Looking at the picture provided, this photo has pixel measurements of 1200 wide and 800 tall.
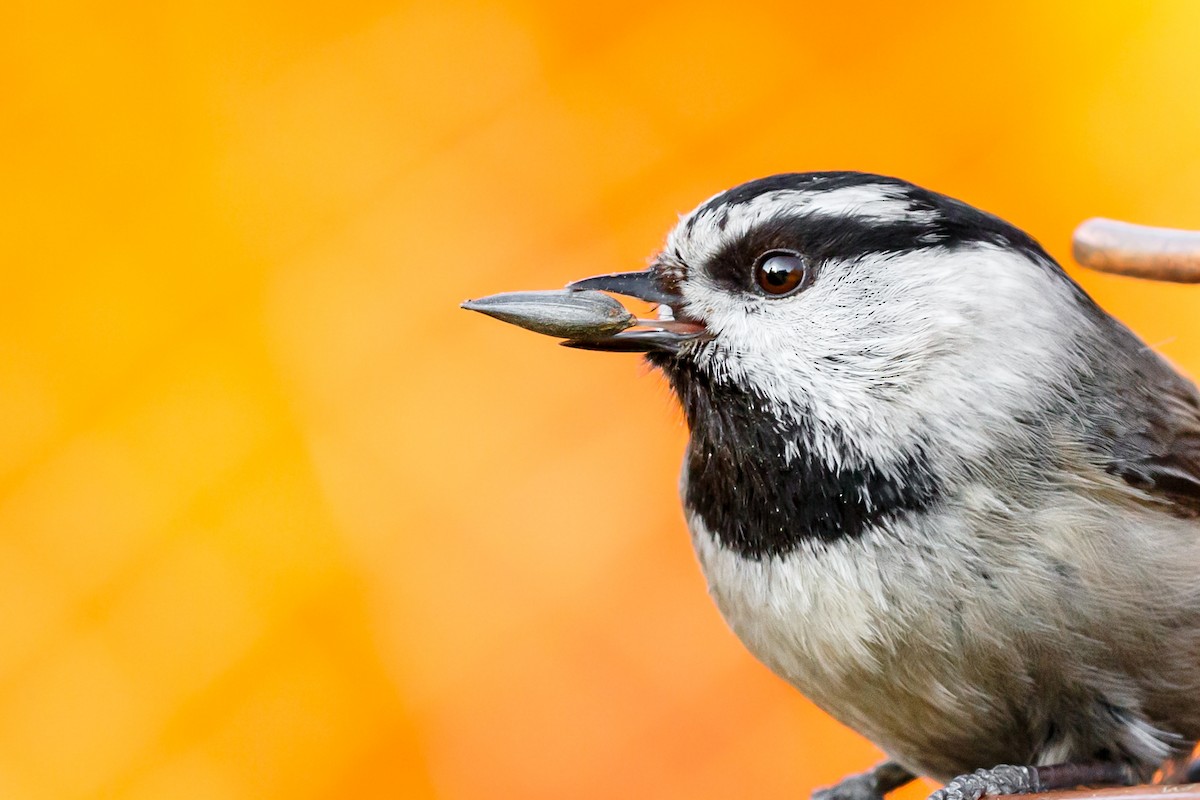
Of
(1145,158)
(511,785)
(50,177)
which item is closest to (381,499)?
(511,785)

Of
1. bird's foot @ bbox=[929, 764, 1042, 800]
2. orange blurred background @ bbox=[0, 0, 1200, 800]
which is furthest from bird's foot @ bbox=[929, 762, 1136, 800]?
orange blurred background @ bbox=[0, 0, 1200, 800]

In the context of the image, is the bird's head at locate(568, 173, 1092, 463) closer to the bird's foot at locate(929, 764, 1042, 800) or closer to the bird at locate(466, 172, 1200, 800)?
the bird at locate(466, 172, 1200, 800)

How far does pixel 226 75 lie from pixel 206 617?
77.7 inches

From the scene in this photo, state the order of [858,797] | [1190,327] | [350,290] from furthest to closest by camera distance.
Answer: [350,290] < [1190,327] < [858,797]

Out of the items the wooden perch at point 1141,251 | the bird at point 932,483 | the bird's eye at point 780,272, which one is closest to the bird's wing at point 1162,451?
the bird at point 932,483

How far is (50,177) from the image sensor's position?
508cm

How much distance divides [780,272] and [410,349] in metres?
3.14

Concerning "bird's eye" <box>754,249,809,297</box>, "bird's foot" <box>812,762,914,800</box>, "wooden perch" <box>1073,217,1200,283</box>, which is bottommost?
"bird's foot" <box>812,762,914,800</box>

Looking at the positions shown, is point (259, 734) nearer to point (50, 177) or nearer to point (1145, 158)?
point (50, 177)

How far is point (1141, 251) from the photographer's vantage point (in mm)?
2014

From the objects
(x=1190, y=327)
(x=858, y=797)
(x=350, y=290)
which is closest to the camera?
(x=858, y=797)

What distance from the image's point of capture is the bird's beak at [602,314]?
2303 millimetres

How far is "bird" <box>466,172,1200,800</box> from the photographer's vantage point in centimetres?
220

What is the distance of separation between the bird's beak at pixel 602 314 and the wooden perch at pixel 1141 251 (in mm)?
658
